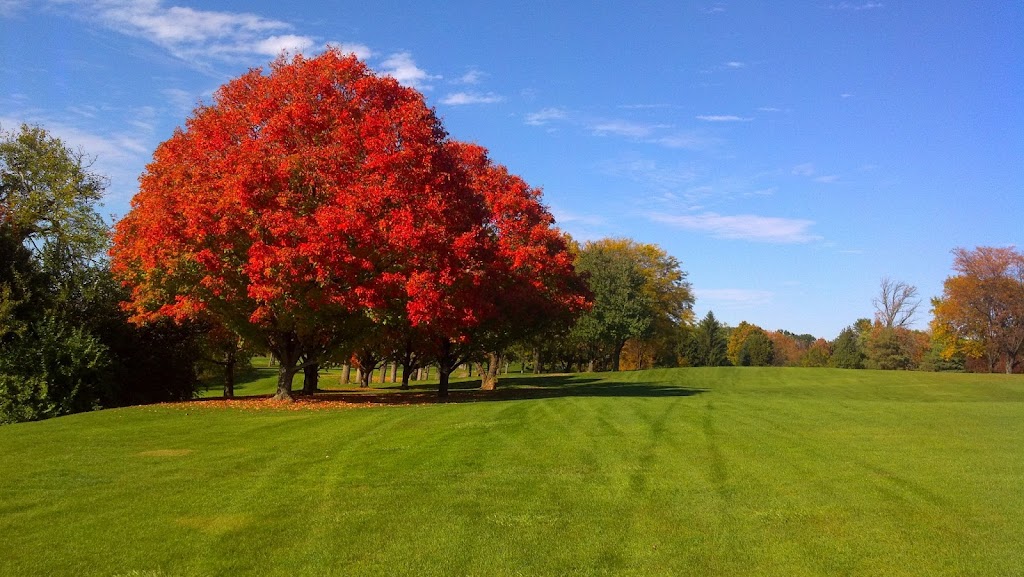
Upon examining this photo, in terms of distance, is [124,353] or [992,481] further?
[124,353]

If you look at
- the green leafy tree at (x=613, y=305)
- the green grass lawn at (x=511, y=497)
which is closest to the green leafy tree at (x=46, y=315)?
the green grass lawn at (x=511, y=497)

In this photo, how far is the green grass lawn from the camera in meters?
7.14

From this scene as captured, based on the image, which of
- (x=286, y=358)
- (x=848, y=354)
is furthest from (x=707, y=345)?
(x=286, y=358)

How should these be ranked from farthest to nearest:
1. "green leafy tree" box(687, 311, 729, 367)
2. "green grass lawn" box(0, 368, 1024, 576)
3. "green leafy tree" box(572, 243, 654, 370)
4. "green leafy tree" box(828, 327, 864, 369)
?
"green leafy tree" box(687, 311, 729, 367)
"green leafy tree" box(828, 327, 864, 369)
"green leafy tree" box(572, 243, 654, 370)
"green grass lawn" box(0, 368, 1024, 576)

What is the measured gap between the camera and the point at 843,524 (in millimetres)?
8367

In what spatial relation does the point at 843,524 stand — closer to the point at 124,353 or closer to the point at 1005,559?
the point at 1005,559

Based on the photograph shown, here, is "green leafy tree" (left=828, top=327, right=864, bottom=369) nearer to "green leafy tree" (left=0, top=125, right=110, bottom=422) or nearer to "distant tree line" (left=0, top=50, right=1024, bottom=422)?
"distant tree line" (left=0, top=50, right=1024, bottom=422)

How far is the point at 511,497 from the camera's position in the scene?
31.6ft

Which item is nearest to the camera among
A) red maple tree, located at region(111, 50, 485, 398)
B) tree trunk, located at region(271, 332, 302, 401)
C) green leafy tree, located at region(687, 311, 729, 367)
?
red maple tree, located at region(111, 50, 485, 398)

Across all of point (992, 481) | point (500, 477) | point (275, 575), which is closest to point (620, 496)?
point (500, 477)

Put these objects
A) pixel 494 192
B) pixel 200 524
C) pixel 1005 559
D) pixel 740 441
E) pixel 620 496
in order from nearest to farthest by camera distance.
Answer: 1. pixel 1005 559
2. pixel 200 524
3. pixel 620 496
4. pixel 740 441
5. pixel 494 192

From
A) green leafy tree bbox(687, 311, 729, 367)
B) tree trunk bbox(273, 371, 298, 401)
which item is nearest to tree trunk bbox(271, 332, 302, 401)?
tree trunk bbox(273, 371, 298, 401)

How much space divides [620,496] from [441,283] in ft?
41.9

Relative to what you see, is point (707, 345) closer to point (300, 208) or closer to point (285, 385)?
point (285, 385)
